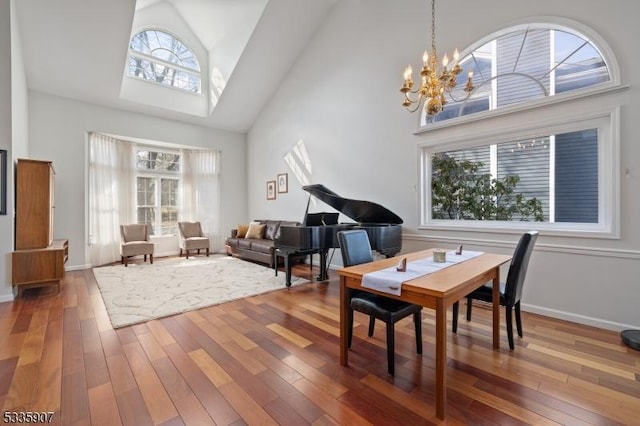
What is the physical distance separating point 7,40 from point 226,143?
4.39 meters

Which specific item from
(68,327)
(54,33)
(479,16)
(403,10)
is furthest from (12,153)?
(479,16)

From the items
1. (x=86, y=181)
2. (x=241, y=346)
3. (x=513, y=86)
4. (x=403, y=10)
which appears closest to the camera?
(x=241, y=346)

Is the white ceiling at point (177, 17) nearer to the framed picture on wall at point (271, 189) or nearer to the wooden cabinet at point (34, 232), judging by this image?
the framed picture on wall at point (271, 189)

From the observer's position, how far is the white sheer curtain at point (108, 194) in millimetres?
5715

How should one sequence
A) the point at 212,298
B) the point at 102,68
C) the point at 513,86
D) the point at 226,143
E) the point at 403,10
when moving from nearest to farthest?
the point at 513,86 → the point at 212,298 → the point at 403,10 → the point at 102,68 → the point at 226,143

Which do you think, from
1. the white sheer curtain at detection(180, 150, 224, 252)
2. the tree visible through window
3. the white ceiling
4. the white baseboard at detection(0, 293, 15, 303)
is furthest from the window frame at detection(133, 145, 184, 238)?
the tree visible through window

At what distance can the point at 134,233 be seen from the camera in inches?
238

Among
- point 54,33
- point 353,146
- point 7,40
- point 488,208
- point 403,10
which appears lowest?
point 488,208

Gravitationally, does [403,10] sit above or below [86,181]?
above

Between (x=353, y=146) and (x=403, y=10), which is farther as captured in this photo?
(x=353, y=146)

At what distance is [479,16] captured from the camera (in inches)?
139

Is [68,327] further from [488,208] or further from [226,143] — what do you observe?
[226,143]

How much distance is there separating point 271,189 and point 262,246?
6.43 ft

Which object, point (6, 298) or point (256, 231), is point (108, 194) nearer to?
point (6, 298)
